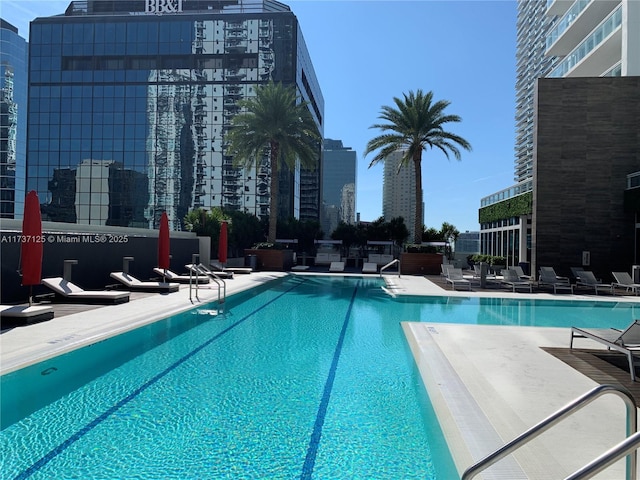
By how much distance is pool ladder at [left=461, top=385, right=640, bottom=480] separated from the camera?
5.42 feet

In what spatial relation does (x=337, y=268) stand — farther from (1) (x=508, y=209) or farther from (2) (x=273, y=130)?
(1) (x=508, y=209)

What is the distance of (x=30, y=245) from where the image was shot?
9148 millimetres

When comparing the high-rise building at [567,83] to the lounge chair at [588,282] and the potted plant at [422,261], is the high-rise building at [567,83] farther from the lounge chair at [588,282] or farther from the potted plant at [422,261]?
the potted plant at [422,261]

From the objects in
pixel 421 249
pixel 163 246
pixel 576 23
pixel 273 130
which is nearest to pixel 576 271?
pixel 421 249

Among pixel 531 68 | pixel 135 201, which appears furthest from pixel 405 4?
pixel 531 68

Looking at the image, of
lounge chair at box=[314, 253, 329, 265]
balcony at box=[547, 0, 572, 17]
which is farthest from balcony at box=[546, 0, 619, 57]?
lounge chair at box=[314, 253, 329, 265]

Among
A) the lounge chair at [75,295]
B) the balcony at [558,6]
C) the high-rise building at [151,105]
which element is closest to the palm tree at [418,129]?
the lounge chair at [75,295]

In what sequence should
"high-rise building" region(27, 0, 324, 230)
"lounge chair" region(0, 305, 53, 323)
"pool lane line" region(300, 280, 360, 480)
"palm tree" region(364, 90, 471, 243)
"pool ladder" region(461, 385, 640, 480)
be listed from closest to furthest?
1. "pool ladder" region(461, 385, 640, 480)
2. "pool lane line" region(300, 280, 360, 480)
3. "lounge chair" region(0, 305, 53, 323)
4. "palm tree" region(364, 90, 471, 243)
5. "high-rise building" region(27, 0, 324, 230)

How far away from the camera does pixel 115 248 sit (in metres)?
15.9

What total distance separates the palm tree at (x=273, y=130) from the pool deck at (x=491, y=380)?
17.3m

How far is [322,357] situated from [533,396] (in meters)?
3.46

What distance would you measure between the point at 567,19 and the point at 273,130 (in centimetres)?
2364

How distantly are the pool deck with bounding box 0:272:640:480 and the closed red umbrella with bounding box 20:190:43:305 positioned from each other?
3.48 feet

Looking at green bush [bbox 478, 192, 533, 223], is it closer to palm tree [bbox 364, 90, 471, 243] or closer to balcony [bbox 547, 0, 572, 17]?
palm tree [bbox 364, 90, 471, 243]
